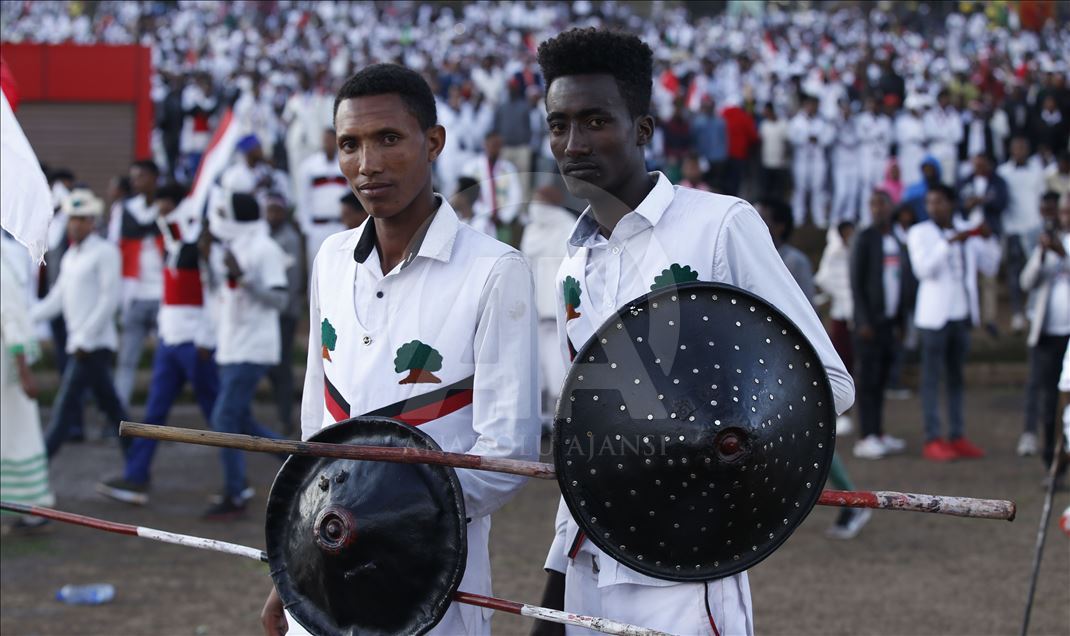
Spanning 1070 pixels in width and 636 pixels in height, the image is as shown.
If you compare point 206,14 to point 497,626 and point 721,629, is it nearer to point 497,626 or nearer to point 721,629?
point 497,626

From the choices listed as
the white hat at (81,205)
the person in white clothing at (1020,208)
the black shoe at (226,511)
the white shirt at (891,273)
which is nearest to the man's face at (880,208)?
the white shirt at (891,273)

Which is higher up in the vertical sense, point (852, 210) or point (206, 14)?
point (206, 14)

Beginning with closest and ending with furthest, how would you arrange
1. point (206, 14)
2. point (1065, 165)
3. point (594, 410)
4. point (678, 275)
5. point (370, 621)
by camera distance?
point (594, 410), point (370, 621), point (678, 275), point (1065, 165), point (206, 14)

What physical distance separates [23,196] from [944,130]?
17095 millimetres

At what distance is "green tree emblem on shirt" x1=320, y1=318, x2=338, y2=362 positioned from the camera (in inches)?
133

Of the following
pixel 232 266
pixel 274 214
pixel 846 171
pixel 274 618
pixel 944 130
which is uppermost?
pixel 944 130

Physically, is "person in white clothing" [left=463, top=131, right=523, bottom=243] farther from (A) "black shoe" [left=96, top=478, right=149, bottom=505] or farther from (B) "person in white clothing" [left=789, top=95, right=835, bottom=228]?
(B) "person in white clothing" [left=789, top=95, right=835, bottom=228]

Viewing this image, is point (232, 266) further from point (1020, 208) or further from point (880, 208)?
point (1020, 208)

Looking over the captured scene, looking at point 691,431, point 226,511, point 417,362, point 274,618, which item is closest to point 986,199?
point 226,511

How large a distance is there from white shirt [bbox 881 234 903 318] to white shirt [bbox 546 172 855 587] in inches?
294

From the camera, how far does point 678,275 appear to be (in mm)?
3168

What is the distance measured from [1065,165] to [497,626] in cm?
1258

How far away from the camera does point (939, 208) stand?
10.3 m

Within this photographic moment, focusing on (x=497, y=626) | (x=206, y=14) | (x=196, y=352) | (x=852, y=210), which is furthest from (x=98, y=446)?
(x=206, y=14)
